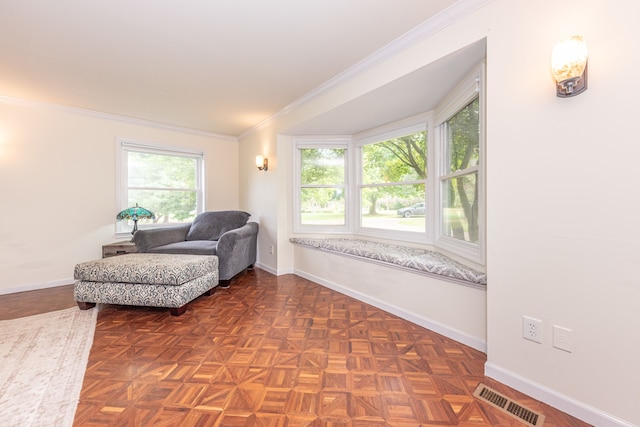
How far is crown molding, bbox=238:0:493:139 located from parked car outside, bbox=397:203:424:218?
1.47 meters

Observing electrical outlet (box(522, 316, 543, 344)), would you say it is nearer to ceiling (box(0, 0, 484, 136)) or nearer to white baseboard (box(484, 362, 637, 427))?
white baseboard (box(484, 362, 637, 427))

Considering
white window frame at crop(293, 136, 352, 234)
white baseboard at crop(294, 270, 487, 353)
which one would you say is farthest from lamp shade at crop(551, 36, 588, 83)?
white window frame at crop(293, 136, 352, 234)

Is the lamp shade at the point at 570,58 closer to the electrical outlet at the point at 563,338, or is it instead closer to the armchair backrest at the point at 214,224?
the electrical outlet at the point at 563,338

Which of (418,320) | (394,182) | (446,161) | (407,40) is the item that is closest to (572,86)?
(407,40)

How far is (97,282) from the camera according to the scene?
8.01ft

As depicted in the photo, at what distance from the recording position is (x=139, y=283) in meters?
2.38

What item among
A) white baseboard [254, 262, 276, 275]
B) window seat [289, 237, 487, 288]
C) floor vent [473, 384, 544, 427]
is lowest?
floor vent [473, 384, 544, 427]

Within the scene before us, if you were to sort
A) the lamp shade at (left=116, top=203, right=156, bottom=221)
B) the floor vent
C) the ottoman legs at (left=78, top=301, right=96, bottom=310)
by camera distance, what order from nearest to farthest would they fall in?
the floor vent, the ottoman legs at (left=78, top=301, right=96, bottom=310), the lamp shade at (left=116, top=203, right=156, bottom=221)

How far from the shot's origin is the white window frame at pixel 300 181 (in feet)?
12.0

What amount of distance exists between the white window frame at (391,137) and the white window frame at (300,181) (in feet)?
0.38

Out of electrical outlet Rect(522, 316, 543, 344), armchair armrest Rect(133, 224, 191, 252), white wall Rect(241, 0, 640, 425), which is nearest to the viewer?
white wall Rect(241, 0, 640, 425)

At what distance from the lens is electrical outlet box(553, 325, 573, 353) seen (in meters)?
1.25

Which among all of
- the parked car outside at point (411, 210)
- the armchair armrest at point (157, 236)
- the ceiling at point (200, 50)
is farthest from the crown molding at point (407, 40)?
the armchair armrest at point (157, 236)

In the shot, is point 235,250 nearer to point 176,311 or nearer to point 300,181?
point 176,311
